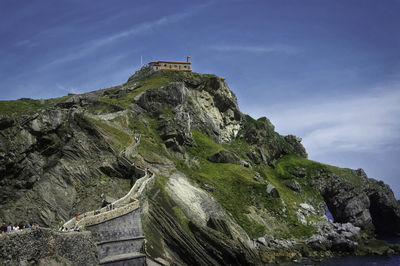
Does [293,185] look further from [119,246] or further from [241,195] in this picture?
[119,246]

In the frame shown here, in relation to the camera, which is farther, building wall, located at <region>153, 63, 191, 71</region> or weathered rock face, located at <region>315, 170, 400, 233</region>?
building wall, located at <region>153, 63, 191, 71</region>

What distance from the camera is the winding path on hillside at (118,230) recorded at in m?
34.2

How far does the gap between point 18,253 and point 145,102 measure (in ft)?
253

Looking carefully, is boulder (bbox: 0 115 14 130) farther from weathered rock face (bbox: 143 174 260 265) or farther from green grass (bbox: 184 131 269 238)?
green grass (bbox: 184 131 269 238)

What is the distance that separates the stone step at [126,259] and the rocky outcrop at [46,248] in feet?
4.71

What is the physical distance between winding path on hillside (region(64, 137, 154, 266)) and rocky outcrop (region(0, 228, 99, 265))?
5.48ft

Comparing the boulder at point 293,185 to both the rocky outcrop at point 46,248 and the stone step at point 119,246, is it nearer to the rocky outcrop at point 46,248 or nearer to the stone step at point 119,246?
the stone step at point 119,246

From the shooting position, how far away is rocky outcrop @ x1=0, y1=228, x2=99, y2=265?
22312 mm

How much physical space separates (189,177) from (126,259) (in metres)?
39.0

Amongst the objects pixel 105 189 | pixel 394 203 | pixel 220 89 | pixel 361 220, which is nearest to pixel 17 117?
pixel 105 189

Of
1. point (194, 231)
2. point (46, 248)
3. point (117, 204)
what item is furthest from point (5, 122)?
point (194, 231)

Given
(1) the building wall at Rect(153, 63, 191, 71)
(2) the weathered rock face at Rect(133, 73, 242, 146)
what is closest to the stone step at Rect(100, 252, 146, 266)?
(2) the weathered rock face at Rect(133, 73, 242, 146)

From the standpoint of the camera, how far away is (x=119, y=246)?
36.5 m

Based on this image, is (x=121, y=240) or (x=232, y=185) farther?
(x=232, y=185)
